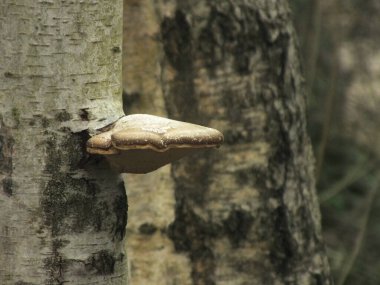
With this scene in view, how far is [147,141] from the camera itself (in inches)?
63.6

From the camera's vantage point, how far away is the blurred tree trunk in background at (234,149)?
9.26 ft

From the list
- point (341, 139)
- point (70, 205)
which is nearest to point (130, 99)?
point (70, 205)

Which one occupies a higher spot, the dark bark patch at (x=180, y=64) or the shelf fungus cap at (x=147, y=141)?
the dark bark patch at (x=180, y=64)

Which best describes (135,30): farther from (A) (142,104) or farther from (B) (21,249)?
(B) (21,249)

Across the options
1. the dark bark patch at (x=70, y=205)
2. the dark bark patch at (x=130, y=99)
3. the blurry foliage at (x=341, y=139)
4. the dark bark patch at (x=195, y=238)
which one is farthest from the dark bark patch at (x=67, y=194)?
the blurry foliage at (x=341, y=139)

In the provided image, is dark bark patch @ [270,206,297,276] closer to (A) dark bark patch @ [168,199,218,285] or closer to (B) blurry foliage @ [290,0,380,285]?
(A) dark bark patch @ [168,199,218,285]

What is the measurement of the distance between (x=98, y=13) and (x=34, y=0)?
0.14 metres

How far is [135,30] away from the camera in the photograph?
2.94 m

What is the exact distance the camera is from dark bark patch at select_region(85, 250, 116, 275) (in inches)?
71.6

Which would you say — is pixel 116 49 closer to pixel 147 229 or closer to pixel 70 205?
pixel 70 205

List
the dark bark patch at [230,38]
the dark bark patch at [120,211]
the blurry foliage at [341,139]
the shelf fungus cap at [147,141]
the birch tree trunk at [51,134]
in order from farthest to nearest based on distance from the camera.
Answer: the blurry foliage at [341,139] < the dark bark patch at [230,38] < the dark bark patch at [120,211] < the birch tree trunk at [51,134] < the shelf fungus cap at [147,141]

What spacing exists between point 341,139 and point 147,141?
5585mm

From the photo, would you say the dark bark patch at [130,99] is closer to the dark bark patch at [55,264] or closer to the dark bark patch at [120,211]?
the dark bark patch at [120,211]

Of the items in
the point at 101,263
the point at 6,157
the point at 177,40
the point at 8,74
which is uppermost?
the point at 177,40
